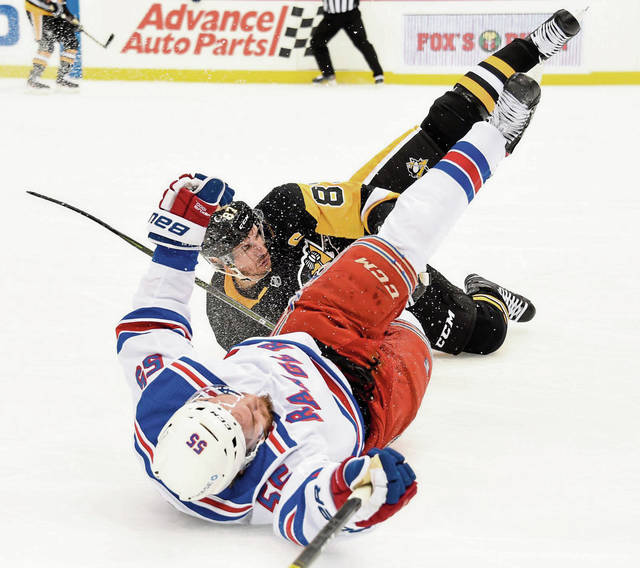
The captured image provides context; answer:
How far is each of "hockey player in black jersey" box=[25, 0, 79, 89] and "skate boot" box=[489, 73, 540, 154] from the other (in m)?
6.76

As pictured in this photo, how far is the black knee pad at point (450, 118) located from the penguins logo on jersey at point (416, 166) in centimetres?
9

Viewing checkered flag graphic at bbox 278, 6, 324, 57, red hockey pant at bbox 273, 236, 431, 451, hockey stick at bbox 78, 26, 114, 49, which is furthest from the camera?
checkered flag graphic at bbox 278, 6, 324, 57

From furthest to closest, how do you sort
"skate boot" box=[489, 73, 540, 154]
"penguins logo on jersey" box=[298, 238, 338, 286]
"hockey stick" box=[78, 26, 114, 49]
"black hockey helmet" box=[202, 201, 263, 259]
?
"hockey stick" box=[78, 26, 114, 49], "penguins logo on jersey" box=[298, 238, 338, 286], "black hockey helmet" box=[202, 201, 263, 259], "skate boot" box=[489, 73, 540, 154]

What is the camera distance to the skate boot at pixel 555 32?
2549 millimetres

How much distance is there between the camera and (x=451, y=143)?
289 centimetres

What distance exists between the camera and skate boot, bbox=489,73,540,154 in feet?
6.95

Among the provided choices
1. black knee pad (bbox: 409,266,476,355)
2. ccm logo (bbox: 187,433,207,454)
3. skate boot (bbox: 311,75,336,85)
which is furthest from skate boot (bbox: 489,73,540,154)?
skate boot (bbox: 311,75,336,85)

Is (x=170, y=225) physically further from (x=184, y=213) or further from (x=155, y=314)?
(x=155, y=314)

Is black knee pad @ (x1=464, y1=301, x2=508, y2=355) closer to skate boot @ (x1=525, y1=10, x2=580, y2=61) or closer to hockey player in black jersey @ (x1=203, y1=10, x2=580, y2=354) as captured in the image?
hockey player in black jersey @ (x1=203, y1=10, x2=580, y2=354)

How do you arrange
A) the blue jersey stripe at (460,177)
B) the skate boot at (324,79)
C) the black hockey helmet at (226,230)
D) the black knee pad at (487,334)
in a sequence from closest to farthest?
the blue jersey stripe at (460,177)
the black hockey helmet at (226,230)
the black knee pad at (487,334)
the skate boot at (324,79)

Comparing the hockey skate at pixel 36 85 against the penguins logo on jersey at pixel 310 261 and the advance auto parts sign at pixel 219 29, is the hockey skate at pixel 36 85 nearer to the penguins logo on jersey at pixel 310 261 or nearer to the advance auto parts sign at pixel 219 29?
the advance auto parts sign at pixel 219 29

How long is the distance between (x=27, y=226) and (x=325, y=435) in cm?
265

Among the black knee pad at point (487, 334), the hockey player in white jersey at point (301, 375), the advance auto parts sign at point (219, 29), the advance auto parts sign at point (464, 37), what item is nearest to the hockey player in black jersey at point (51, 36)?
the advance auto parts sign at point (219, 29)

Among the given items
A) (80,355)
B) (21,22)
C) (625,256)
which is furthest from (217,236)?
(21,22)
